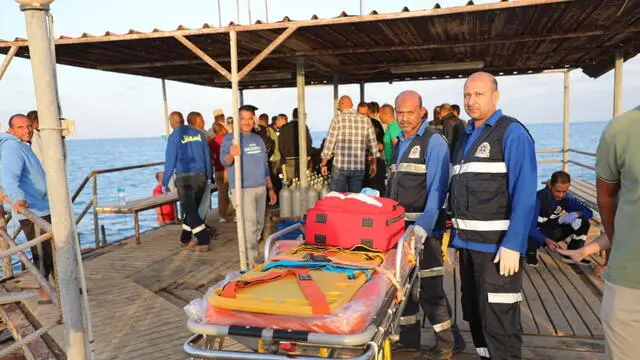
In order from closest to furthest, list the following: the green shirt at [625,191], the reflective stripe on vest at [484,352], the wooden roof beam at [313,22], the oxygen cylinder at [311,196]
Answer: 1. the green shirt at [625,191]
2. the reflective stripe on vest at [484,352]
3. the wooden roof beam at [313,22]
4. the oxygen cylinder at [311,196]

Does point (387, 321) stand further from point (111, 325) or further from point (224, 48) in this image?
point (224, 48)

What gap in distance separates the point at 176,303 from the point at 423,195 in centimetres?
335

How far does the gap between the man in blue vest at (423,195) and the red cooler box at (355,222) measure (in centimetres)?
45

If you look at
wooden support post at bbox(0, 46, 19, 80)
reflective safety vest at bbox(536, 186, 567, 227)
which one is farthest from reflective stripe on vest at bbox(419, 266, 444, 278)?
wooden support post at bbox(0, 46, 19, 80)

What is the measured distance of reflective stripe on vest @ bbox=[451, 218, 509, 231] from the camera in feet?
10.3

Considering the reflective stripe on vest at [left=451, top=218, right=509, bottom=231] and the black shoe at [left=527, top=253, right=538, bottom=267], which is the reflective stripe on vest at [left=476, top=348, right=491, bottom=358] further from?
the black shoe at [left=527, top=253, right=538, bottom=267]

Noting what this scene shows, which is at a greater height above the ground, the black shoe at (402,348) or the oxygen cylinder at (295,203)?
the oxygen cylinder at (295,203)

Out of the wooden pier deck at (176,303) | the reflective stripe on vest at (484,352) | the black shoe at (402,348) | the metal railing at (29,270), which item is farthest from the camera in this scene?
the wooden pier deck at (176,303)

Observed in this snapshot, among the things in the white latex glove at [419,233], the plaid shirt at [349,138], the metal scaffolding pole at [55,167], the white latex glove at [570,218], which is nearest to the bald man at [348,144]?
the plaid shirt at [349,138]

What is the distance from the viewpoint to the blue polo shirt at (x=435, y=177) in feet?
11.8

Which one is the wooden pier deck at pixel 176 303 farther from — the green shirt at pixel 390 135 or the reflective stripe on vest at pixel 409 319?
the green shirt at pixel 390 135

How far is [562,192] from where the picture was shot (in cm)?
613

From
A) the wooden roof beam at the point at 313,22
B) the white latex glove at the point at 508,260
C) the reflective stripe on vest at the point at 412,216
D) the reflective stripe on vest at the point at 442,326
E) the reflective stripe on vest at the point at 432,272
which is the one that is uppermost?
the wooden roof beam at the point at 313,22

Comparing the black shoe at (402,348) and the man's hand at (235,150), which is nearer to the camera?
the black shoe at (402,348)
